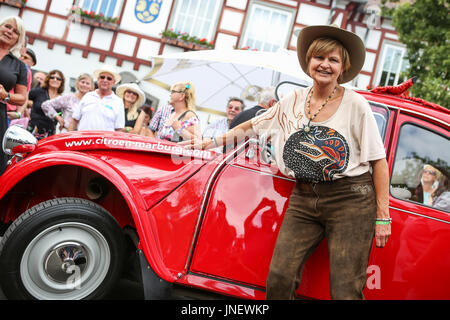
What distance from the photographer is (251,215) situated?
2381 mm

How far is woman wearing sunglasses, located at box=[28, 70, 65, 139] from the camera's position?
18.8 ft

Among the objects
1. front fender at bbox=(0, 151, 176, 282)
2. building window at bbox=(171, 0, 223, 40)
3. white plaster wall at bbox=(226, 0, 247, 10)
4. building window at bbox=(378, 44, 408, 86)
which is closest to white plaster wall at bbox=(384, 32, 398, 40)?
building window at bbox=(378, 44, 408, 86)

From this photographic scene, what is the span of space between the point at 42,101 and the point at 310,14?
9.48 m

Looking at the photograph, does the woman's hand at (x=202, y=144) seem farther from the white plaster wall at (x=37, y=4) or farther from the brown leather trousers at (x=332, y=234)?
the white plaster wall at (x=37, y=4)

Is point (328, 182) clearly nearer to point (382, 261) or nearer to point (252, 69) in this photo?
point (382, 261)

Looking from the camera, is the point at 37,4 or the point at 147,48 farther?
the point at 147,48

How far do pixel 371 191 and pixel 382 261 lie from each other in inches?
19.9

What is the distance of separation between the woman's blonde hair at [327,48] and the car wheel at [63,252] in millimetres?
1618

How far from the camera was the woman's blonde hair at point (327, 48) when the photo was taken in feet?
7.09

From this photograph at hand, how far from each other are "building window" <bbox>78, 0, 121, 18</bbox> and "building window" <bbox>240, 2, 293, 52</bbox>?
4.15 meters

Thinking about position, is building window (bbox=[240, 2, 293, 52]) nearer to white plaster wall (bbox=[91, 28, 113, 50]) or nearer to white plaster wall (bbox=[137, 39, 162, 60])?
Result: white plaster wall (bbox=[137, 39, 162, 60])

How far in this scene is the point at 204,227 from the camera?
2.39 m

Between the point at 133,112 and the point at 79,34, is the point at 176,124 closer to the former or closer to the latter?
the point at 133,112

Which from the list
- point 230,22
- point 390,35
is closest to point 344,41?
point 230,22
